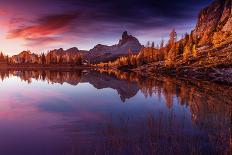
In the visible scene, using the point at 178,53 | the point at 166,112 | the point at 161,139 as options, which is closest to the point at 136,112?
the point at 166,112

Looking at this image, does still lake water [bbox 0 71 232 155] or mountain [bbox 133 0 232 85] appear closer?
still lake water [bbox 0 71 232 155]

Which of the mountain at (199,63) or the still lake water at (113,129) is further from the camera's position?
the mountain at (199,63)

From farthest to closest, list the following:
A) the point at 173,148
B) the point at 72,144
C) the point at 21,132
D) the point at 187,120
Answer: the point at 187,120, the point at 21,132, the point at 72,144, the point at 173,148

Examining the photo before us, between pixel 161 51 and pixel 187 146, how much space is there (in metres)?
178


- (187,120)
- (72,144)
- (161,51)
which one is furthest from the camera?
(161,51)

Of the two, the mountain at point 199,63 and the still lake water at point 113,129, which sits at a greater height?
the mountain at point 199,63

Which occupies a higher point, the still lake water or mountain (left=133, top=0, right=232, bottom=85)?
mountain (left=133, top=0, right=232, bottom=85)

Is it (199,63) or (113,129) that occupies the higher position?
(199,63)

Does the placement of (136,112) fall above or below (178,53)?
below

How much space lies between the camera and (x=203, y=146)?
54.1 feet

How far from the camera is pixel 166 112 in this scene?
92.9ft

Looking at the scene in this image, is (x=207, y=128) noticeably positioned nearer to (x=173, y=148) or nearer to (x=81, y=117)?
(x=173, y=148)

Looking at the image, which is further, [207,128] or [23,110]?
[23,110]

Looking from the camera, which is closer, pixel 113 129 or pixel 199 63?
pixel 113 129
